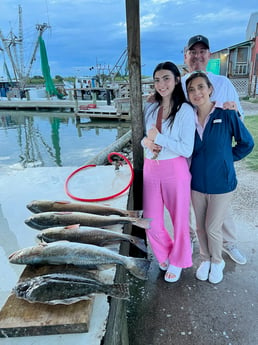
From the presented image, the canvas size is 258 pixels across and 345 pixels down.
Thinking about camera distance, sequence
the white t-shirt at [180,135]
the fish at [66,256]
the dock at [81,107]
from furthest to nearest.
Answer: the dock at [81,107] → the white t-shirt at [180,135] → the fish at [66,256]

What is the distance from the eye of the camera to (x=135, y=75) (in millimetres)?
2277

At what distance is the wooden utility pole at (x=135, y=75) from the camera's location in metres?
2.13

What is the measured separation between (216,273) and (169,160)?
47.5 inches

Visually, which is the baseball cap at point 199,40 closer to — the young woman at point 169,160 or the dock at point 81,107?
the young woman at point 169,160

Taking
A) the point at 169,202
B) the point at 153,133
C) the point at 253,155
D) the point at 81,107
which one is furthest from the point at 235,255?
the point at 81,107

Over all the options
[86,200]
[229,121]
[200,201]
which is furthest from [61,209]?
[229,121]

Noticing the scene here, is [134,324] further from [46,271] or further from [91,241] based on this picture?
[46,271]

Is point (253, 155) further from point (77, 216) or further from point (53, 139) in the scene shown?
point (53, 139)

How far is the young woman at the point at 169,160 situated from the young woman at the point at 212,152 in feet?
0.38

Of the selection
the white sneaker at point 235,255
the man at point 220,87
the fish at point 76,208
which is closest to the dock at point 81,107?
the man at point 220,87

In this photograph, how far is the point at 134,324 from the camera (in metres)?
1.98

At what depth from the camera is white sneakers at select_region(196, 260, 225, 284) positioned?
236 centimetres

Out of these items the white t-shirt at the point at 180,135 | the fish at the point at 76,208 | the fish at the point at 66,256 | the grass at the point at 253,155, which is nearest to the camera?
the fish at the point at 66,256

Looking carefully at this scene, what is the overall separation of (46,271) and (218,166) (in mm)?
1530
